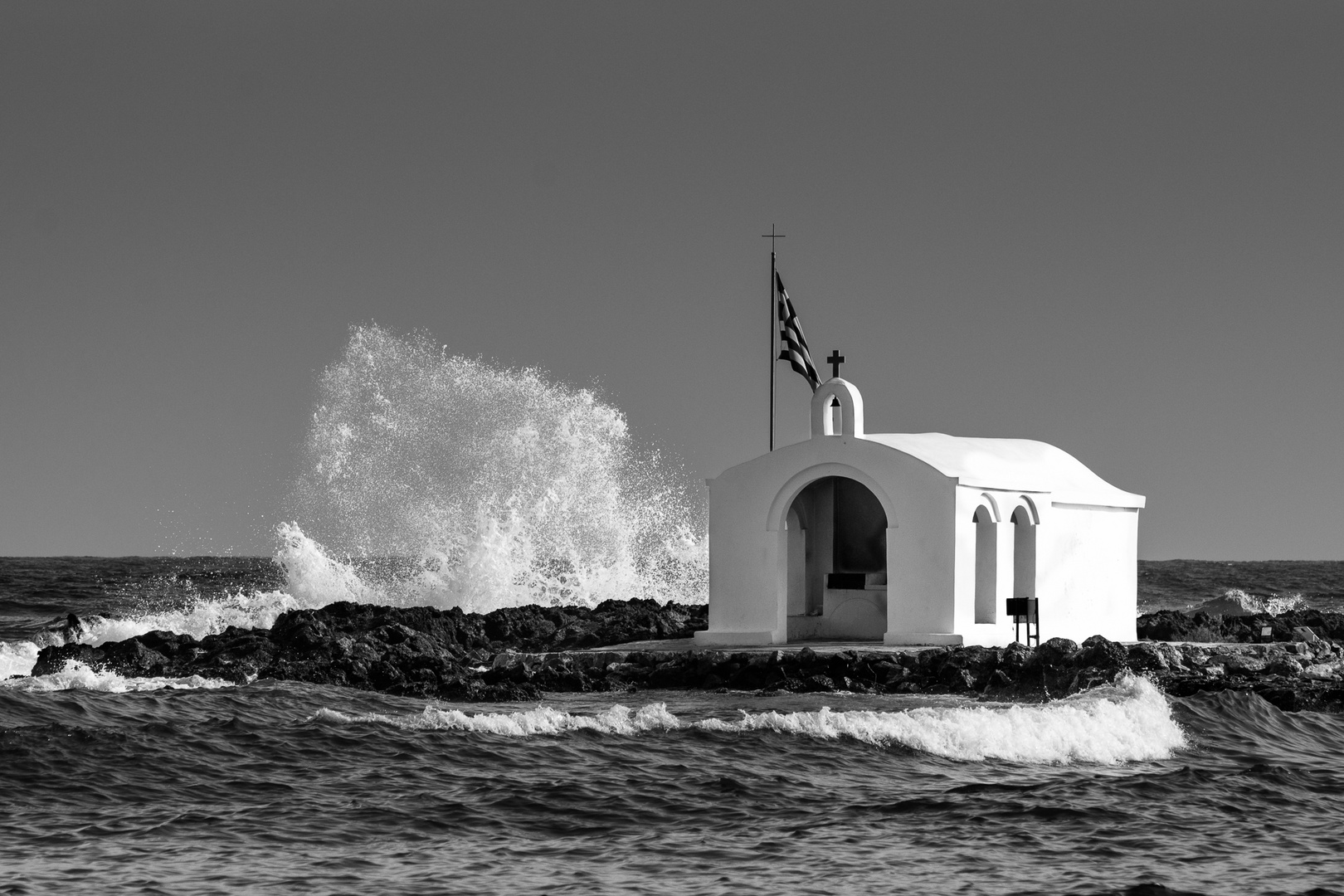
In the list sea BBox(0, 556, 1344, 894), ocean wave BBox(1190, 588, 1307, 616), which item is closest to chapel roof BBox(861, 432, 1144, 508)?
sea BBox(0, 556, 1344, 894)

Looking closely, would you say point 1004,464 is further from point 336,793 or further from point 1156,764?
point 336,793

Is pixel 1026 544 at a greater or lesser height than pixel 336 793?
greater

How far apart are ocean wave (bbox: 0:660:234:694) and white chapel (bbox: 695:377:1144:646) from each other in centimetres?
Result: 662

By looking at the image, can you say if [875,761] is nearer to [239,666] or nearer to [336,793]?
[336,793]

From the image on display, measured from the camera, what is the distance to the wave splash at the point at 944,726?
15.6 meters

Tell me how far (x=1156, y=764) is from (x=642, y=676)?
7042 millimetres

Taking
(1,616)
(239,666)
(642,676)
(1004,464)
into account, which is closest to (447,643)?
(239,666)

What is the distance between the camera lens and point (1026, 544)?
72.9 feet

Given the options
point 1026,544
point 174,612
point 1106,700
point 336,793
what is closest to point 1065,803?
point 1106,700

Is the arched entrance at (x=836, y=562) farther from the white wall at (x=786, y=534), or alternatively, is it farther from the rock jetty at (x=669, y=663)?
the rock jetty at (x=669, y=663)

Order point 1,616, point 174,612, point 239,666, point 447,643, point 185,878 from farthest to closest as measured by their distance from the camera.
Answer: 1. point 1,616
2. point 174,612
3. point 447,643
4. point 239,666
5. point 185,878

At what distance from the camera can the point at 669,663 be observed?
20469mm

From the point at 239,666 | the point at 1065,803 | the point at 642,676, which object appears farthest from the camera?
the point at 239,666

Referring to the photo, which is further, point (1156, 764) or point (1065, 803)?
point (1156, 764)
